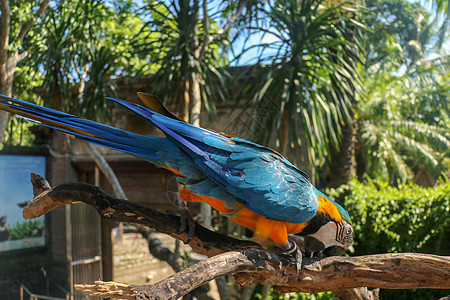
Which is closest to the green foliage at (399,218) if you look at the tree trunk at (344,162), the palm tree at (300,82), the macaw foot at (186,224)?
the tree trunk at (344,162)

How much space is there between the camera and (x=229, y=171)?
1.44 metres

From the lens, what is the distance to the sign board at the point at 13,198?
139 inches

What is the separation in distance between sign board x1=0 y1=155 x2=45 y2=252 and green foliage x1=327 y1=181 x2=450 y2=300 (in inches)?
127

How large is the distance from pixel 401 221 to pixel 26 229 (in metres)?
3.86

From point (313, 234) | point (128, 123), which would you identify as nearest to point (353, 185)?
point (313, 234)

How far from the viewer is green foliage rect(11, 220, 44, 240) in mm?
3690

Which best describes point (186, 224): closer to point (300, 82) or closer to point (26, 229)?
point (300, 82)

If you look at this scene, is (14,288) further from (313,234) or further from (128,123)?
(313,234)

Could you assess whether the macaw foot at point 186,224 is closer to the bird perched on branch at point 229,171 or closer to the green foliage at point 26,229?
the bird perched on branch at point 229,171

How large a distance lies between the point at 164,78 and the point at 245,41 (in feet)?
2.75

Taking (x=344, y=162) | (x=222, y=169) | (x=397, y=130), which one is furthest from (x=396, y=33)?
(x=222, y=169)

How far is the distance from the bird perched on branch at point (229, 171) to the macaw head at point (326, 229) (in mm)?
65

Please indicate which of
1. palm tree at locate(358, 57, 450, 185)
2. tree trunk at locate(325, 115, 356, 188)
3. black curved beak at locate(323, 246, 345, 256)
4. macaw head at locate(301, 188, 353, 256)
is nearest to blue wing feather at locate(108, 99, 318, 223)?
macaw head at locate(301, 188, 353, 256)

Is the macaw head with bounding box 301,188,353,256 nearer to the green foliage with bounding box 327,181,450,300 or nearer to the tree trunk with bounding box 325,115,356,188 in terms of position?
the green foliage with bounding box 327,181,450,300
